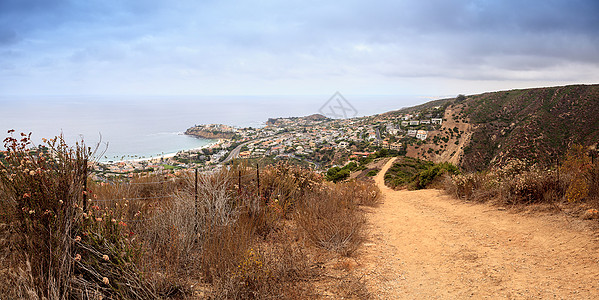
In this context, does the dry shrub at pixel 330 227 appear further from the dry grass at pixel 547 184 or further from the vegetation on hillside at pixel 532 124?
the vegetation on hillside at pixel 532 124

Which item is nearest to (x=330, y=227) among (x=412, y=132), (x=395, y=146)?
(x=395, y=146)

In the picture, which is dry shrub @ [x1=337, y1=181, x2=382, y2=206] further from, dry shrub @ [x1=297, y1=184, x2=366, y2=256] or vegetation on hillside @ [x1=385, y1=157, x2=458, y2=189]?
vegetation on hillside @ [x1=385, y1=157, x2=458, y2=189]

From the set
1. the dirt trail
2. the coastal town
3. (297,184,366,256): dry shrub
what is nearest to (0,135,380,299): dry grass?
(297,184,366,256): dry shrub

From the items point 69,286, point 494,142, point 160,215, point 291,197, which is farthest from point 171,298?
point 494,142

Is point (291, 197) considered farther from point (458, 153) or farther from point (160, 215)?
point (458, 153)

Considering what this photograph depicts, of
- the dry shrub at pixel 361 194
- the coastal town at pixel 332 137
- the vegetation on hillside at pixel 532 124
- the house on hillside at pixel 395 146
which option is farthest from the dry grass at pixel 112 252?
the house on hillside at pixel 395 146

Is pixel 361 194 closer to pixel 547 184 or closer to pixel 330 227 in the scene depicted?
pixel 330 227
